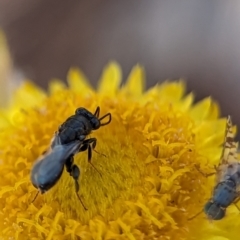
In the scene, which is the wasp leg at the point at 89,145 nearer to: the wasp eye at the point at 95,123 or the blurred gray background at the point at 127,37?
the wasp eye at the point at 95,123

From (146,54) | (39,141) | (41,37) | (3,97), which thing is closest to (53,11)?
(41,37)

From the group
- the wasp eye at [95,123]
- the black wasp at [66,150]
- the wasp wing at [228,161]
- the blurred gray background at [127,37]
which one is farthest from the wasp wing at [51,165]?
the blurred gray background at [127,37]

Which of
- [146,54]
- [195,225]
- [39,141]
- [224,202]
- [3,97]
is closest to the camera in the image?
[224,202]

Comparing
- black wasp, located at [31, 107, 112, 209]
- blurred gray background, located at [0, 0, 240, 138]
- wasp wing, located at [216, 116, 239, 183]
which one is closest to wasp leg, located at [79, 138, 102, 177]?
black wasp, located at [31, 107, 112, 209]

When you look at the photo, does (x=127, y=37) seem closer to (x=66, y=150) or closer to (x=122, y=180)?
(x=122, y=180)

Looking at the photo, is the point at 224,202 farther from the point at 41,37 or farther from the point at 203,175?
the point at 41,37

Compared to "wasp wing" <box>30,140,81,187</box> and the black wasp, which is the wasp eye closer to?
the black wasp
